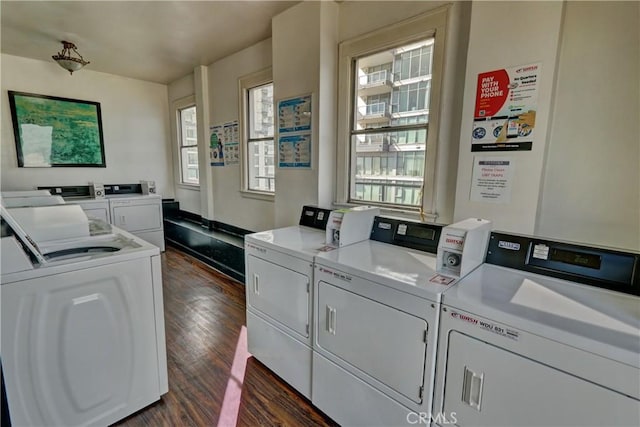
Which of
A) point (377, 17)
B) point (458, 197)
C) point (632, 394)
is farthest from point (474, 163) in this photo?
point (377, 17)

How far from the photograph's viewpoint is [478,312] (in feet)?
3.51

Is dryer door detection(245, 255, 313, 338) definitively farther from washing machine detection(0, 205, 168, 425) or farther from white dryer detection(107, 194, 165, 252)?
white dryer detection(107, 194, 165, 252)

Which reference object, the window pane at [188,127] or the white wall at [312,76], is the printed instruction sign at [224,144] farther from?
the white wall at [312,76]

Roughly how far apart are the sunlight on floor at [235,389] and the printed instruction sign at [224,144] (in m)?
2.44

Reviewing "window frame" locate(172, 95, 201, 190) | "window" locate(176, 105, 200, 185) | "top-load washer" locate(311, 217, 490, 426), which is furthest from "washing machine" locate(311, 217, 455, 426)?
"window" locate(176, 105, 200, 185)

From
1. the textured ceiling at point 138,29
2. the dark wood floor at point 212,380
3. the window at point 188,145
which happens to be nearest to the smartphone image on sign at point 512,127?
the dark wood floor at point 212,380

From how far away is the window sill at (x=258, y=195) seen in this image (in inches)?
138

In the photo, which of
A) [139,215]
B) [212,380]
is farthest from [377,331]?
[139,215]

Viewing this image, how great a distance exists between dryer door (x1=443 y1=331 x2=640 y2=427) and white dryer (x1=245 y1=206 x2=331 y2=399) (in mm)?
804

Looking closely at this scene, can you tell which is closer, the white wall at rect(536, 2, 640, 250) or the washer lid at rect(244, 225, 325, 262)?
the white wall at rect(536, 2, 640, 250)

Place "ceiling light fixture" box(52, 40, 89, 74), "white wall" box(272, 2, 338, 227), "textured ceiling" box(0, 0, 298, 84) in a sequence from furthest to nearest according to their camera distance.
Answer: "ceiling light fixture" box(52, 40, 89, 74), "textured ceiling" box(0, 0, 298, 84), "white wall" box(272, 2, 338, 227)

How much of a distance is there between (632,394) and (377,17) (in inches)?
99.7

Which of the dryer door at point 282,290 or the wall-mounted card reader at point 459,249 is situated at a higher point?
the wall-mounted card reader at point 459,249

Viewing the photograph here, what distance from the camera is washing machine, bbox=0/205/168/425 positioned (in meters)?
1.29
